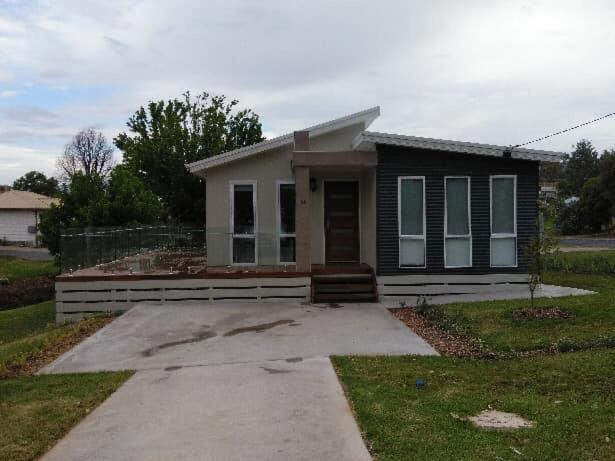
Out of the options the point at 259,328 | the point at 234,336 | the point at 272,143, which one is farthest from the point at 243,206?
the point at 234,336

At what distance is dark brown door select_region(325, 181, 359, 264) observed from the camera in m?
14.4

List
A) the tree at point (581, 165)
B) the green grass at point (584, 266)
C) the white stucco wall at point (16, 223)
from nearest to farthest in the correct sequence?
the green grass at point (584, 266) < the white stucco wall at point (16, 223) < the tree at point (581, 165)

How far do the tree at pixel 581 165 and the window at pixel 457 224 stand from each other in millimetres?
54608

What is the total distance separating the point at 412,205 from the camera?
1241 centimetres

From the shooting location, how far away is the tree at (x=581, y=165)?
63906mm

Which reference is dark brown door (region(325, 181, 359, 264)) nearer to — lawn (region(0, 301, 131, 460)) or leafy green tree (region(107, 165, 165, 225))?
lawn (region(0, 301, 131, 460))

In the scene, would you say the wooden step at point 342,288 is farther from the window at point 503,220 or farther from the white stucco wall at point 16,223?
the white stucco wall at point 16,223

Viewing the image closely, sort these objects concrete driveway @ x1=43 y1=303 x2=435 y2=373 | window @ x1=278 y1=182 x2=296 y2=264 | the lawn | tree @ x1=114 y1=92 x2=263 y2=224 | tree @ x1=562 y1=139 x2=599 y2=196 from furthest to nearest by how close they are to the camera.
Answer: tree @ x1=562 y1=139 x2=599 y2=196 → tree @ x1=114 y1=92 x2=263 y2=224 → window @ x1=278 y1=182 x2=296 y2=264 → concrete driveway @ x1=43 y1=303 x2=435 y2=373 → the lawn

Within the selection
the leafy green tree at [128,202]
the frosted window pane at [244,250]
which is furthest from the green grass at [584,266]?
the leafy green tree at [128,202]

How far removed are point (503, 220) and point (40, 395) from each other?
32.1ft

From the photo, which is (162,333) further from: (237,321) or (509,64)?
(509,64)

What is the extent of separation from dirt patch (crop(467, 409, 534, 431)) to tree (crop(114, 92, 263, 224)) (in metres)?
21.0

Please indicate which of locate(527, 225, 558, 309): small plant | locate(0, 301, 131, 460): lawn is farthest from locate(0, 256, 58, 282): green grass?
locate(527, 225, 558, 309): small plant

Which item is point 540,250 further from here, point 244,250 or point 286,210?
point 244,250
